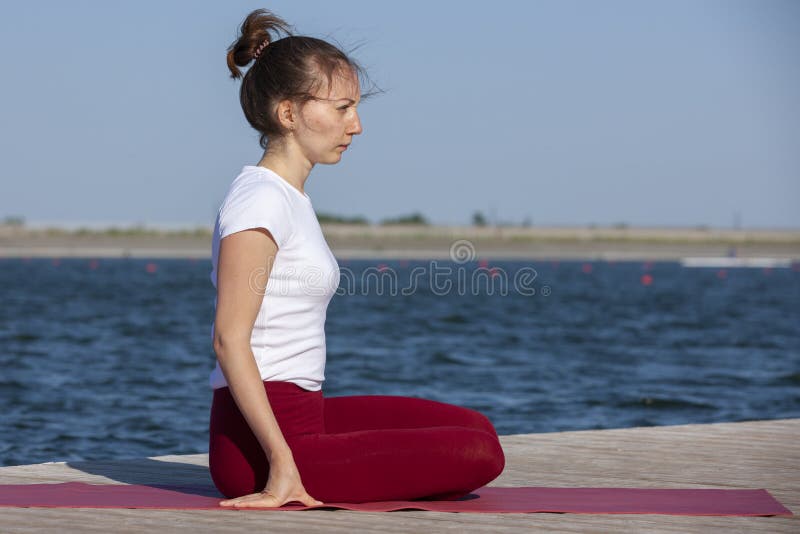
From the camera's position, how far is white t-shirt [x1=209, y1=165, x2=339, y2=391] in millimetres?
3469

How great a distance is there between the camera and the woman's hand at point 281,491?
3.62 metres

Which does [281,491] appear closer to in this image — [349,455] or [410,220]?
[349,455]

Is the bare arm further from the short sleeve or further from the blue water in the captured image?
the blue water

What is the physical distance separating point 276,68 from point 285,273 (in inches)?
24.0

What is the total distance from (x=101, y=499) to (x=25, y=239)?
93797mm

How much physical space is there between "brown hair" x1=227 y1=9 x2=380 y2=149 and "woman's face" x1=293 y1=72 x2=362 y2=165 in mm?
26

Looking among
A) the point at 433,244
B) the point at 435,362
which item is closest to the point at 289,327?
the point at 435,362

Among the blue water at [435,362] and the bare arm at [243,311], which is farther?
the blue water at [435,362]

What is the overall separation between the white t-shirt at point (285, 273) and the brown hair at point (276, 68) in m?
0.17

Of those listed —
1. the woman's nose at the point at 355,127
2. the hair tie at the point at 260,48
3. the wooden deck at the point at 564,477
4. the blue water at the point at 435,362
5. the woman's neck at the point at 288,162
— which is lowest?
the blue water at the point at 435,362

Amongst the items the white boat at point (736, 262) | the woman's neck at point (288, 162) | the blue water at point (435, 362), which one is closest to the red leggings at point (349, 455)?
the woman's neck at point (288, 162)

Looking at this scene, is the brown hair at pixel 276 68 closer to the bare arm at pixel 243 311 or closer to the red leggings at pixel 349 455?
the bare arm at pixel 243 311

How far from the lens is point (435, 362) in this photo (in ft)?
58.8

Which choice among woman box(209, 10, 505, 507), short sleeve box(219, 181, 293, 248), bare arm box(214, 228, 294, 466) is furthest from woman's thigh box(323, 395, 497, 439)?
short sleeve box(219, 181, 293, 248)
